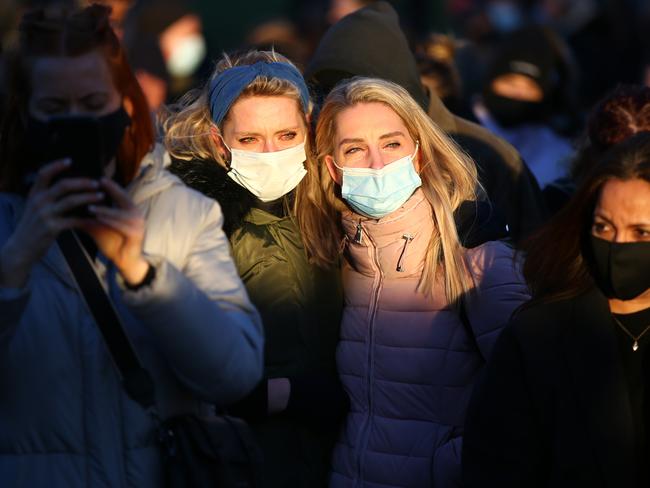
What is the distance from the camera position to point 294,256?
4.51 m

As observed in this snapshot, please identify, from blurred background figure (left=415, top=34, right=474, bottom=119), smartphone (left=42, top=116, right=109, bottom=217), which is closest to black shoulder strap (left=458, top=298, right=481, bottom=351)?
smartphone (left=42, top=116, right=109, bottom=217)

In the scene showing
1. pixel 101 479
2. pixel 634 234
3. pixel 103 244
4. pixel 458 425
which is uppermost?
pixel 103 244

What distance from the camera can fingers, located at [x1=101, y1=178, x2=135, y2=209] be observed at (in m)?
2.96

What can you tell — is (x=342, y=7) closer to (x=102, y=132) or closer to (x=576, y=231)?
(x=576, y=231)

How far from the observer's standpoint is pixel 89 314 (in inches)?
125

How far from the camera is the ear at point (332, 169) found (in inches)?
185

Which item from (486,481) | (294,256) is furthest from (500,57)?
(486,481)

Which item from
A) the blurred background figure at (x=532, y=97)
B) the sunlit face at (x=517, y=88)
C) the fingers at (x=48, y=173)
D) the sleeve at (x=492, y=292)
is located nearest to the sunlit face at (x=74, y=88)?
the fingers at (x=48, y=173)

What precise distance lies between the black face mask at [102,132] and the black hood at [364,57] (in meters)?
2.49

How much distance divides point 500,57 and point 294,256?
440cm

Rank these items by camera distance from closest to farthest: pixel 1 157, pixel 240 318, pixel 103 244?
pixel 103 244
pixel 240 318
pixel 1 157

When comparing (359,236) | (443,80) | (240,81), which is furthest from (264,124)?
(443,80)

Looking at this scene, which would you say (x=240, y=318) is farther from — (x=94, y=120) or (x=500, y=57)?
(x=500, y=57)

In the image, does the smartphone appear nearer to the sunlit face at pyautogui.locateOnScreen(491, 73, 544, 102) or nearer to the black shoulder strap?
the black shoulder strap
